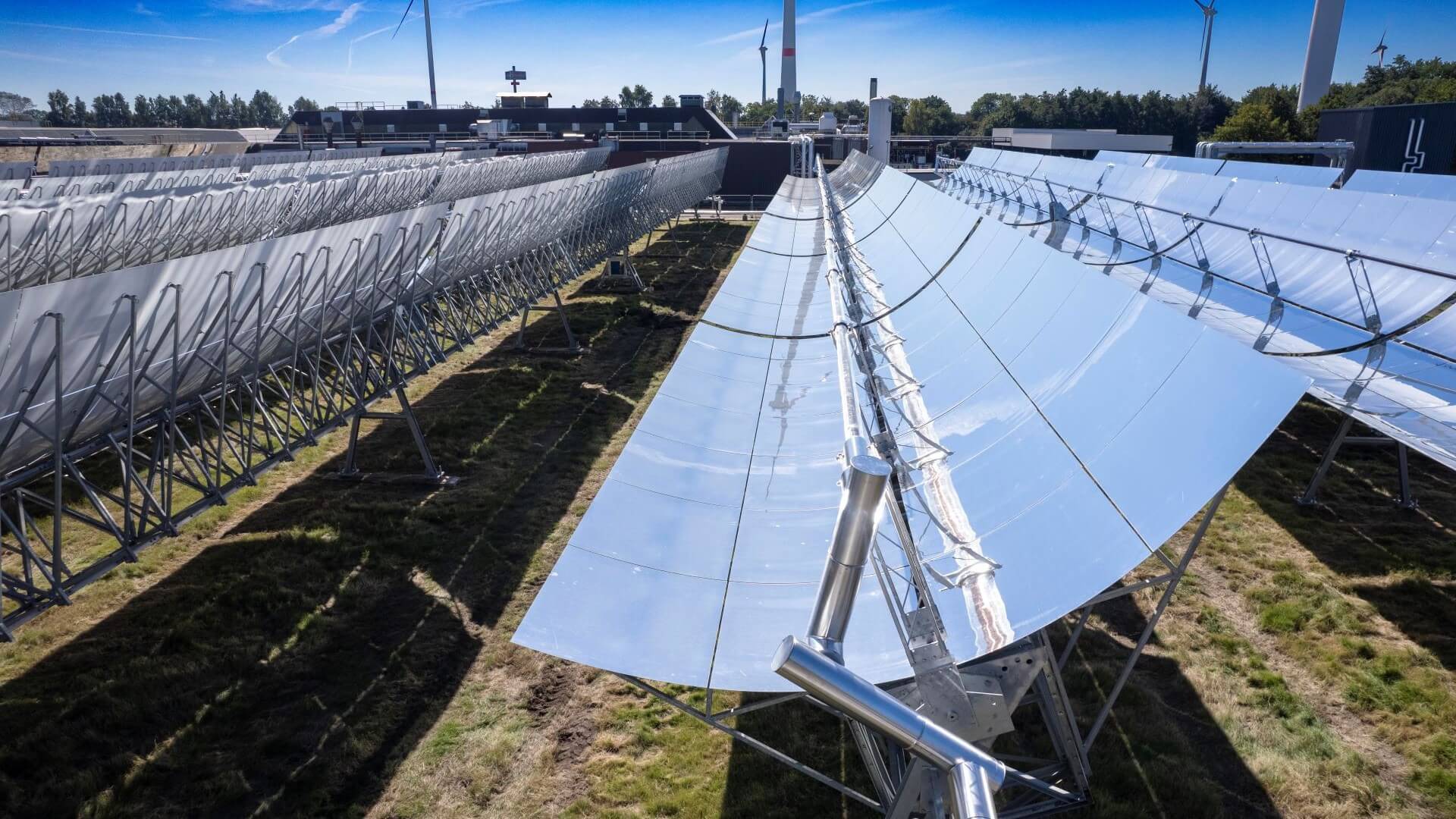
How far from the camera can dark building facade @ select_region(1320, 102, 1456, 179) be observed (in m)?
31.8

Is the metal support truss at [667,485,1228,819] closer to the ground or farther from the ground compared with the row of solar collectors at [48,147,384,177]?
closer to the ground

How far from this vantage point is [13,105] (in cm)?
11369

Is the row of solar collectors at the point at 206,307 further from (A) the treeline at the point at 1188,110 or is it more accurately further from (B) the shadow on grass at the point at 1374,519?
(A) the treeline at the point at 1188,110

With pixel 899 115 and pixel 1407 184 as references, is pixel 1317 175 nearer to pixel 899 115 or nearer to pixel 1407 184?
pixel 1407 184

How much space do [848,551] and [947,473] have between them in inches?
94.8

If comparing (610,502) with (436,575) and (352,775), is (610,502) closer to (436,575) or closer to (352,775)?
(352,775)

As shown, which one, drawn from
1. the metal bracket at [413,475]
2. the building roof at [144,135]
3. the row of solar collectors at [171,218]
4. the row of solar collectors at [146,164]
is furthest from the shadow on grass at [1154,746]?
the building roof at [144,135]

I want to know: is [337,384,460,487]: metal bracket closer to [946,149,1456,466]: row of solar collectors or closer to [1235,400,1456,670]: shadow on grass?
[946,149,1456,466]: row of solar collectors

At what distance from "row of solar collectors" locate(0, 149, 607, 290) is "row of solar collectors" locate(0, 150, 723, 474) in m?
4.68

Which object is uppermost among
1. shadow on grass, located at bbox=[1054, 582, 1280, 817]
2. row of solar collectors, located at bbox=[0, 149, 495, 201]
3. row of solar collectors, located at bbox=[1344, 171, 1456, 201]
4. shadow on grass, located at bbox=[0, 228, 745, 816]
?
row of solar collectors, located at bbox=[0, 149, 495, 201]

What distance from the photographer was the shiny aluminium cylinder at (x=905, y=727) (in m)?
1.89

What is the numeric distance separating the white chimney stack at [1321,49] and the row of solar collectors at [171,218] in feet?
169

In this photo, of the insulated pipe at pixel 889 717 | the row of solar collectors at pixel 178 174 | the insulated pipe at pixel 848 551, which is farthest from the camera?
the row of solar collectors at pixel 178 174

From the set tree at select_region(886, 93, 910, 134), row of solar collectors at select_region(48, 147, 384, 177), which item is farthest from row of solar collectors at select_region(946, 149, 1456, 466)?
tree at select_region(886, 93, 910, 134)
